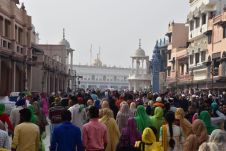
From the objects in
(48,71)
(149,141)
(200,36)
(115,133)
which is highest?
(200,36)

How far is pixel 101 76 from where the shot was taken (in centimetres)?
15362

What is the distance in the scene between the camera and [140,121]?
36.6 feet

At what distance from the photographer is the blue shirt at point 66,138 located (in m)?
8.73

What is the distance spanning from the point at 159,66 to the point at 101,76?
260ft

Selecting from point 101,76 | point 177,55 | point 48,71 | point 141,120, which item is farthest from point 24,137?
point 101,76

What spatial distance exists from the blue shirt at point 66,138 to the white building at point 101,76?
136807 millimetres

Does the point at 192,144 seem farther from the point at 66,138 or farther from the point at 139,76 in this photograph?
the point at 139,76

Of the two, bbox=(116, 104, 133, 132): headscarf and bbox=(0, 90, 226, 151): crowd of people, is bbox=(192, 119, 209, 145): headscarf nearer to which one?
bbox=(0, 90, 226, 151): crowd of people

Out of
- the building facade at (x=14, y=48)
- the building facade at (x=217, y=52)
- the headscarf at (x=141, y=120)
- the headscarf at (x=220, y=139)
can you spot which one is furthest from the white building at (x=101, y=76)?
the headscarf at (x=220, y=139)

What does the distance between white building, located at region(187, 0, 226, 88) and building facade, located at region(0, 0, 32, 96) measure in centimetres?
1557

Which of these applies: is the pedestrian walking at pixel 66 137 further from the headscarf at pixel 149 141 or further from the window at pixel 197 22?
the window at pixel 197 22

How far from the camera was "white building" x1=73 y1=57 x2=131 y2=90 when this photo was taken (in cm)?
14962

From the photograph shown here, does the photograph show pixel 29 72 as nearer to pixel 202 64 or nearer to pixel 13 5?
pixel 13 5

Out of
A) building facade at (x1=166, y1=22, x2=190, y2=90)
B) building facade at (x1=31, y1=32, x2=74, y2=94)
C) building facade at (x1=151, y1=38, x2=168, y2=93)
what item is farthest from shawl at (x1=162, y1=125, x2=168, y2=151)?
building facade at (x1=151, y1=38, x2=168, y2=93)
